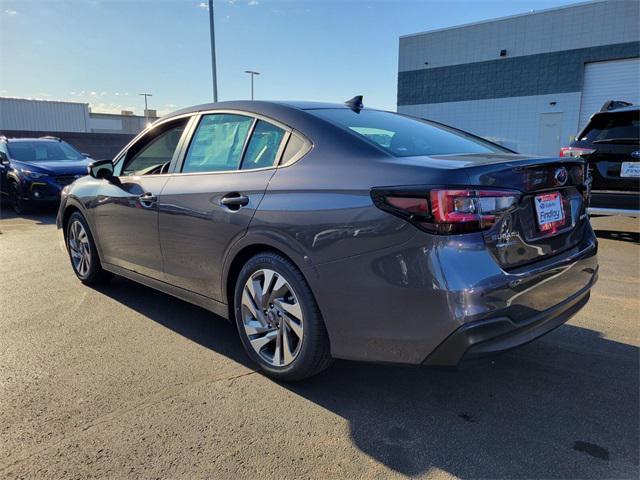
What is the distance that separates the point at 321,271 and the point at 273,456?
35.2 inches

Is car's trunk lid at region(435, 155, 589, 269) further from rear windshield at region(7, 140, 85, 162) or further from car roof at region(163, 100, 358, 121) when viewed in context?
rear windshield at region(7, 140, 85, 162)

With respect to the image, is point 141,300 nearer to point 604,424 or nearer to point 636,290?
point 604,424

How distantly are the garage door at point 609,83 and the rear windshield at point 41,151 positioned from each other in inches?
761

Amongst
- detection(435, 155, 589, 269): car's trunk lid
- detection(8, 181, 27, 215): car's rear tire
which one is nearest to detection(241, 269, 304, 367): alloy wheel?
detection(435, 155, 589, 269): car's trunk lid

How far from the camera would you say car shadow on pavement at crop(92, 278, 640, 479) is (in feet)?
7.08

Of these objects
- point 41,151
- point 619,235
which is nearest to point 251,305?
point 619,235

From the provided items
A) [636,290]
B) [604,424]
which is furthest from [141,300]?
[636,290]

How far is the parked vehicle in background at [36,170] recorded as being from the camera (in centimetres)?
966

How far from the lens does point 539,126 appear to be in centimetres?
2336

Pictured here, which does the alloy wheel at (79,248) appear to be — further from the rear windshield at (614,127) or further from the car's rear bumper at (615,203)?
the rear windshield at (614,127)

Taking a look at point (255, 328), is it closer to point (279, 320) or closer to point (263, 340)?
point (263, 340)

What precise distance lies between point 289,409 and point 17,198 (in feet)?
32.2

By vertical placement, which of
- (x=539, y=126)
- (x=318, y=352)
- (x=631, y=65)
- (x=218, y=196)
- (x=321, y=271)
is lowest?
(x=318, y=352)

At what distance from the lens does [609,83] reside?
2119cm
